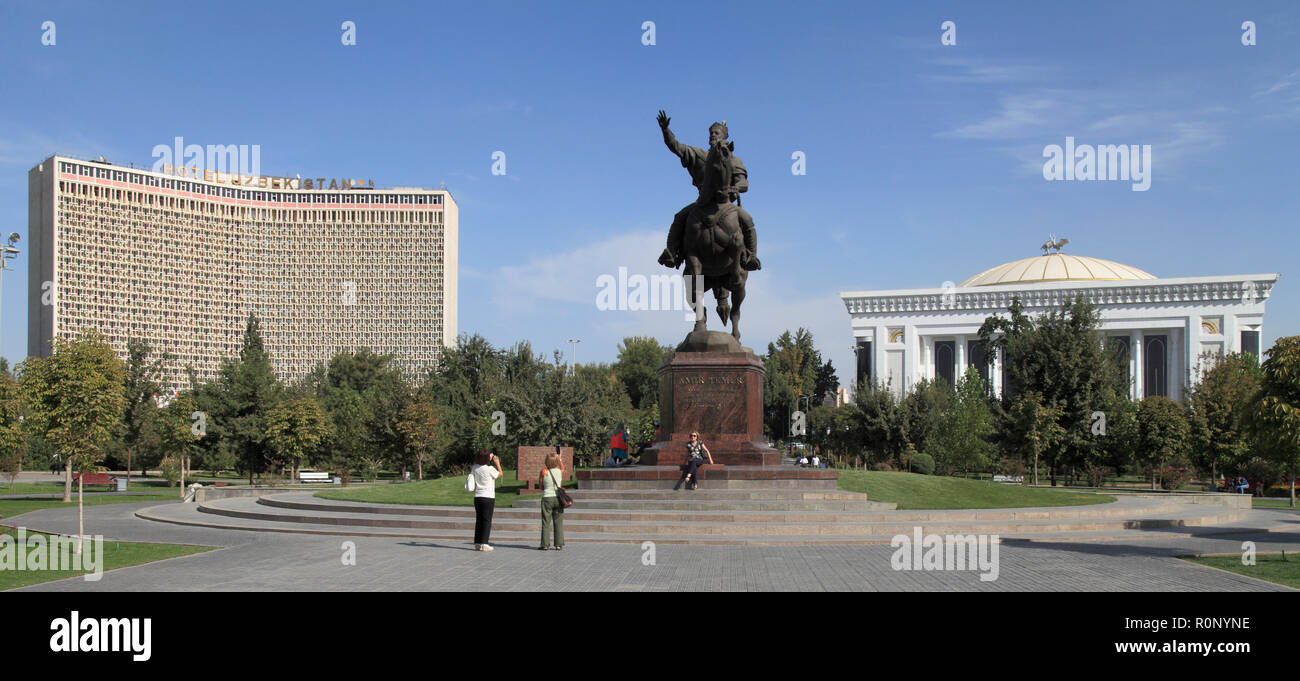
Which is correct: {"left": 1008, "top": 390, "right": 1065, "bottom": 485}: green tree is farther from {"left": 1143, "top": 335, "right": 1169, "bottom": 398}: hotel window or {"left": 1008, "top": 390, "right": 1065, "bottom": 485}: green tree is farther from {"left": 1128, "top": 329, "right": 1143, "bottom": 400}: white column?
{"left": 1143, "top": 335, "right": 1169, "bottom": 398}: hotel window

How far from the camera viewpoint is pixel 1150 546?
627 inches

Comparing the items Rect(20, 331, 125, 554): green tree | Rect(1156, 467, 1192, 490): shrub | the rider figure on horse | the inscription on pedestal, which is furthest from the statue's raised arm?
Rect(1156, 467, 1192, 490): shrub

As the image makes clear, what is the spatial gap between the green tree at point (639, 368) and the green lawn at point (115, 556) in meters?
74.1

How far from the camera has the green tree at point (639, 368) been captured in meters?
94.2

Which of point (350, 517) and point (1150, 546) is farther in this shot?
point (350, 517)

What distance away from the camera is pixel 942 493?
2228 cm

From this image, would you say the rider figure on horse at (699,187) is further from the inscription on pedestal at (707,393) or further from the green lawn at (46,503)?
the green lawn at (46,503)

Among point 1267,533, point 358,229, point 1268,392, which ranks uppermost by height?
point 358,229

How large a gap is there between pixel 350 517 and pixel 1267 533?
64.8 feet

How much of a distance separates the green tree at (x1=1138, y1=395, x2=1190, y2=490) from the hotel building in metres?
109

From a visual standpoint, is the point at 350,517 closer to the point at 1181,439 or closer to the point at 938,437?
the point at 938,437

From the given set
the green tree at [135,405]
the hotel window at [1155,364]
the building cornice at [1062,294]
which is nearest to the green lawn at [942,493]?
the green tree at [135,405]
